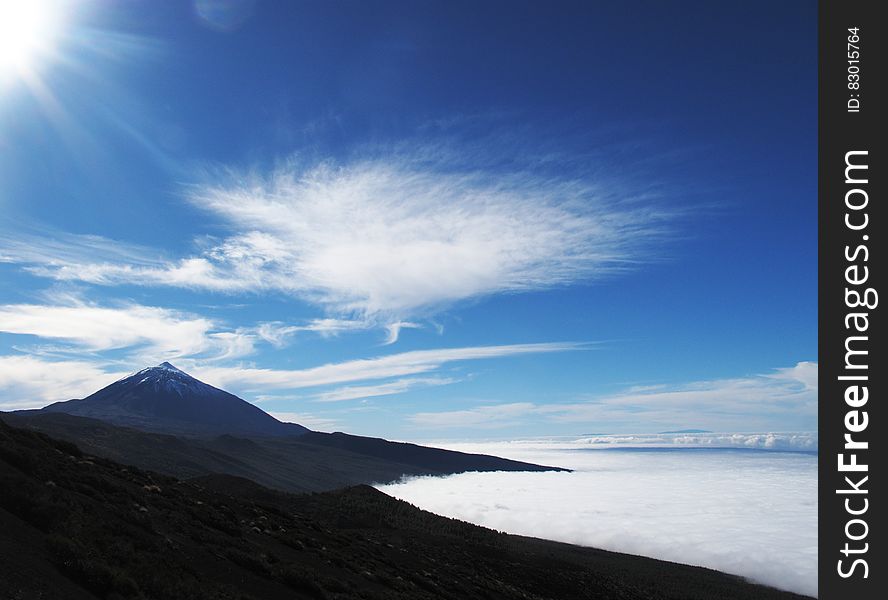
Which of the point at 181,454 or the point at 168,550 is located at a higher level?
the point at 168,550

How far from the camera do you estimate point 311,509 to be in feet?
209

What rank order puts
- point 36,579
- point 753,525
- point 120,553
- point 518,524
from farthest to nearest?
point 753,525
point 518,524
point 120,553
point 36,579

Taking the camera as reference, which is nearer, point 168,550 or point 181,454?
point 168,550

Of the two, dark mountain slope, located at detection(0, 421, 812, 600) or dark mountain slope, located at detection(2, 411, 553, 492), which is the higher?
dark mountain slope, located at detection(0, 421, 812, 600)

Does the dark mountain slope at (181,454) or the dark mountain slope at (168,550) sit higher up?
the dark mountain slope at (168,550)

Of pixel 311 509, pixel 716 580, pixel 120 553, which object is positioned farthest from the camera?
pixel 716 580

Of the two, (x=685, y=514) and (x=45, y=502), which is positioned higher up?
(x=45, y=502)

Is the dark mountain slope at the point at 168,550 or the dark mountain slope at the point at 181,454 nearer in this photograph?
the dark mountain slope at the point at 168,550

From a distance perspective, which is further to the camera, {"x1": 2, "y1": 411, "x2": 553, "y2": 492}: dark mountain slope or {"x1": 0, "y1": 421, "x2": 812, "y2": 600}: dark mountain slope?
{"x1": 2, "y1": 411, "x2": 553, "y2": 492}: dark mountain slope
